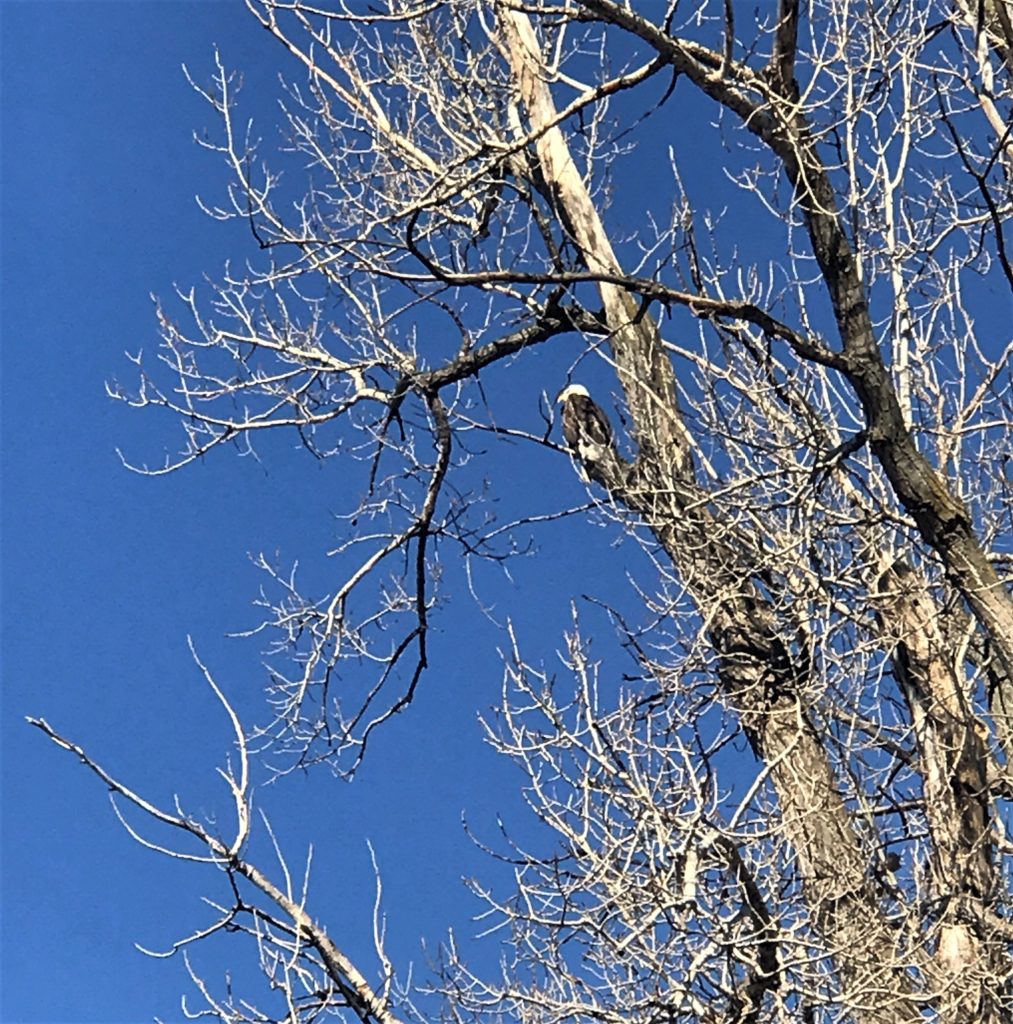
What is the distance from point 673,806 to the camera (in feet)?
20.1

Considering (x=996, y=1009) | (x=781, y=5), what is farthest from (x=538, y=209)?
(x=996, y=1009)

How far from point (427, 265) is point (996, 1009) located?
15.9 ft

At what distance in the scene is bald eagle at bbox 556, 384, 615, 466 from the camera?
8125 mm

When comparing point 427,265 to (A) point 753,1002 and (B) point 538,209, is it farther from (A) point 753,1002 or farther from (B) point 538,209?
(A) point 753,1002

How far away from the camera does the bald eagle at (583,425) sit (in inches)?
320

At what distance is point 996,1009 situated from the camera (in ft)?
22.3

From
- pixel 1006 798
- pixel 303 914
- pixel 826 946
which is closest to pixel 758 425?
pixel 1006 798

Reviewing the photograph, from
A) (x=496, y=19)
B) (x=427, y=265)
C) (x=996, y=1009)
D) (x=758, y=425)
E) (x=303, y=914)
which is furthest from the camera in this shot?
(x=496, y=19)

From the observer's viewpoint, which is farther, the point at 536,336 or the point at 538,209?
the point at 536,336

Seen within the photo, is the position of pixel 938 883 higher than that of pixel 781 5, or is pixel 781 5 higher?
pixel 781 5

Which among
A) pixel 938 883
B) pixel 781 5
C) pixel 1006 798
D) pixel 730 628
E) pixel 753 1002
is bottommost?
pixel 753 1002

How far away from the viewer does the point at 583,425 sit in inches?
323

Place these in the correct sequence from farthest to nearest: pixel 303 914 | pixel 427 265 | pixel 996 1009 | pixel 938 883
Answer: pixel 938 883, pixel 996 1009, pixel 427 265, pixel 303 914

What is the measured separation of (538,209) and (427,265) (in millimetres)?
2498
